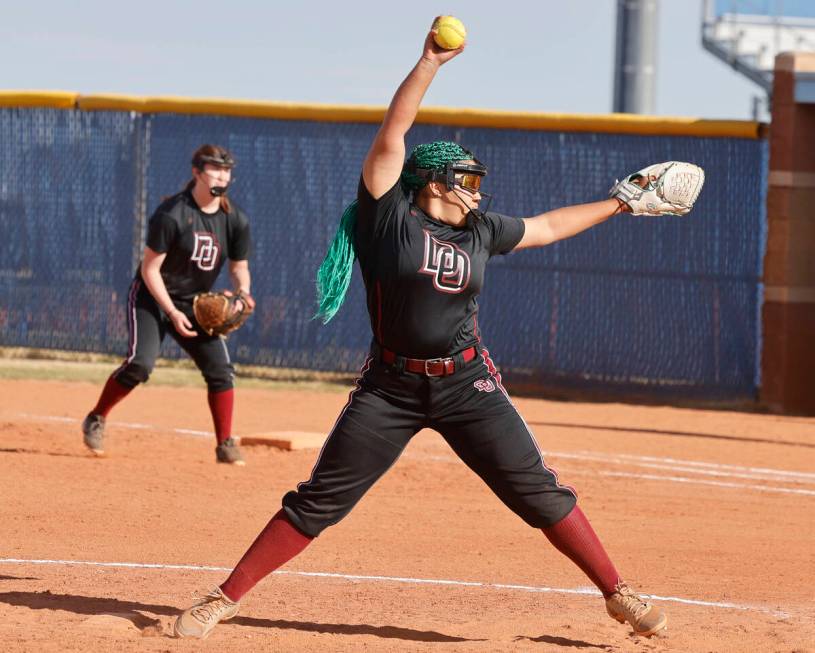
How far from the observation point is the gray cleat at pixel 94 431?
31.2 feet

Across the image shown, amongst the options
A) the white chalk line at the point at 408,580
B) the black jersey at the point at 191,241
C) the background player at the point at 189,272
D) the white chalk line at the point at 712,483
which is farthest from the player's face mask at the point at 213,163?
the white chalk line at the point at 712,483

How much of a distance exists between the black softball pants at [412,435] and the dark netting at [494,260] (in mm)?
8920

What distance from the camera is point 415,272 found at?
16.8 ft

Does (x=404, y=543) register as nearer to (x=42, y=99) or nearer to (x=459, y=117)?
(x=459, y=117)

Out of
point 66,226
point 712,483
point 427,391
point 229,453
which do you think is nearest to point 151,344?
point 229,453

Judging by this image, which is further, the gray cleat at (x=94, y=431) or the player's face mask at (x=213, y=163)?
the gray cleat at (x=94, y=431)

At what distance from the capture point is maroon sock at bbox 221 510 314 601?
5.32 m

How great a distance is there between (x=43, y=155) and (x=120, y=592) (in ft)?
35.2

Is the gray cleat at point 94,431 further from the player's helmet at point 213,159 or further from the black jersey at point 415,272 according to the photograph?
the black jersey at point 415,272

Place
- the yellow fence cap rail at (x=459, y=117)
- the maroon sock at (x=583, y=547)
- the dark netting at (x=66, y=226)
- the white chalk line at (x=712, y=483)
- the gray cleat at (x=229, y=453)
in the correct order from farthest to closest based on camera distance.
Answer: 1. the dark netting at (x=66, y=226)
2. the yellow fence cap rail at (x=459, y=117)
3. the gray cleat at (x=229, y=453)
4. the white chalk line at (x=712, y=483)
5. the maroon sock at (x=583, y=547)

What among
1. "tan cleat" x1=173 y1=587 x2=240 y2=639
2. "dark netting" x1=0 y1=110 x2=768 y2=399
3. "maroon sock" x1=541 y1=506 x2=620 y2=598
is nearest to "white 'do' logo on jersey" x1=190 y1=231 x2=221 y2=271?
"tan cleat" x1=173 y1=587 x2=240 y2=639

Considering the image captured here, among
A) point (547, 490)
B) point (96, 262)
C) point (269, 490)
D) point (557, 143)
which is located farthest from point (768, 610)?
point (96, 262)

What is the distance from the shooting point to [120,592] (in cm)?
610

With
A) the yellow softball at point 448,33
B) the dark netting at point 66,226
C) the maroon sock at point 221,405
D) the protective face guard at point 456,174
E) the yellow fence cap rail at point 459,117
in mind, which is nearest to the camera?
the yellow softball at point 448,33
